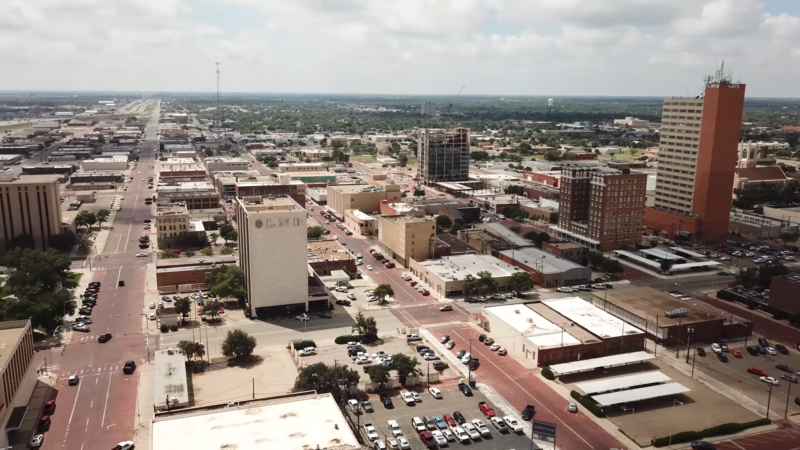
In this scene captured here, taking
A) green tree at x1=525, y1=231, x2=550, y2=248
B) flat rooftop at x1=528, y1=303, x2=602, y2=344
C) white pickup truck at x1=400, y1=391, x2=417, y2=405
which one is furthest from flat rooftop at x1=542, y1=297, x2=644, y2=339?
green tree at x1=525, y1=231, x2=550, y2=248

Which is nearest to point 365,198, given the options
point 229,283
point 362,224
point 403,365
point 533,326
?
point 362,224

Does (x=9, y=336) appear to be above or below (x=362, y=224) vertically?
above

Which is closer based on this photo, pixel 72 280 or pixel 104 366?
pixel 104 366

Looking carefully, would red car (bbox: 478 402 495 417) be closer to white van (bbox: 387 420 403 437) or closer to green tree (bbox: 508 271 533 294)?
white van (bbox: 387 420 403 437)

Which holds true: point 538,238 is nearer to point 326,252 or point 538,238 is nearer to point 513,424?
point 326,252

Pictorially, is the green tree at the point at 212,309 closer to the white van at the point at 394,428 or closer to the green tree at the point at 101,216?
the white van at the point at 394,428

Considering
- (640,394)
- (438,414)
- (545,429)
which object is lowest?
(438,414)
